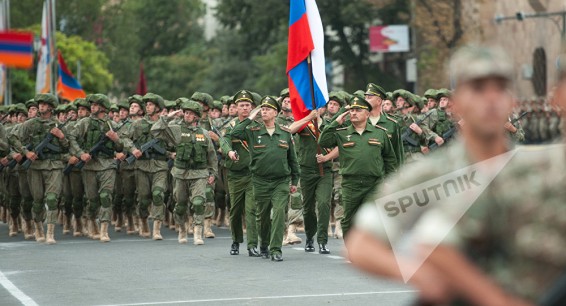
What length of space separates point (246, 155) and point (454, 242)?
524 inches

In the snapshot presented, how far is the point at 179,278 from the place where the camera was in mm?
14188

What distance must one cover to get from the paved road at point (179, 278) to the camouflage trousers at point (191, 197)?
410mm

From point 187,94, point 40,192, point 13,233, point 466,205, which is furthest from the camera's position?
point 187,94

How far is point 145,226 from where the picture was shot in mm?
21125

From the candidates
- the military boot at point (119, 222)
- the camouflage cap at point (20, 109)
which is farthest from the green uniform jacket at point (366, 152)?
the camouflage cap at point (20, 109)

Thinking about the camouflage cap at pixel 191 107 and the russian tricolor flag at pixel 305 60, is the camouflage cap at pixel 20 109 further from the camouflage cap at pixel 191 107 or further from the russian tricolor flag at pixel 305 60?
the russian tricolor flag at pixel 305 60

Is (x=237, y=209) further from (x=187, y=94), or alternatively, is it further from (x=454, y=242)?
(x=187, y=94)

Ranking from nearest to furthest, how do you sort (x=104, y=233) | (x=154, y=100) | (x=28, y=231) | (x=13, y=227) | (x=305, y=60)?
(x=305, y=60) < (x=104, y=233) < (x=28, y=231) < (x=154, y=100) < (x=13, y=227)

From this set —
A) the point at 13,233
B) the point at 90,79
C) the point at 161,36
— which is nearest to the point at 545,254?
the point at 13,233

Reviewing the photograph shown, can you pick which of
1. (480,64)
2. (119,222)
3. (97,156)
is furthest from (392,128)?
(480,64)

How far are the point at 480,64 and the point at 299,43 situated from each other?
1462 centimetres

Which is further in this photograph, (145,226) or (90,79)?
(90,79)

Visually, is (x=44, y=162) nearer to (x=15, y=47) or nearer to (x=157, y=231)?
(x=157, y=231)

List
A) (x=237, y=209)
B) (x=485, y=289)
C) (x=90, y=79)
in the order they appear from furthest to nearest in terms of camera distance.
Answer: (x=90, y=79), (x=237, y=209), (x=485, y=289)
